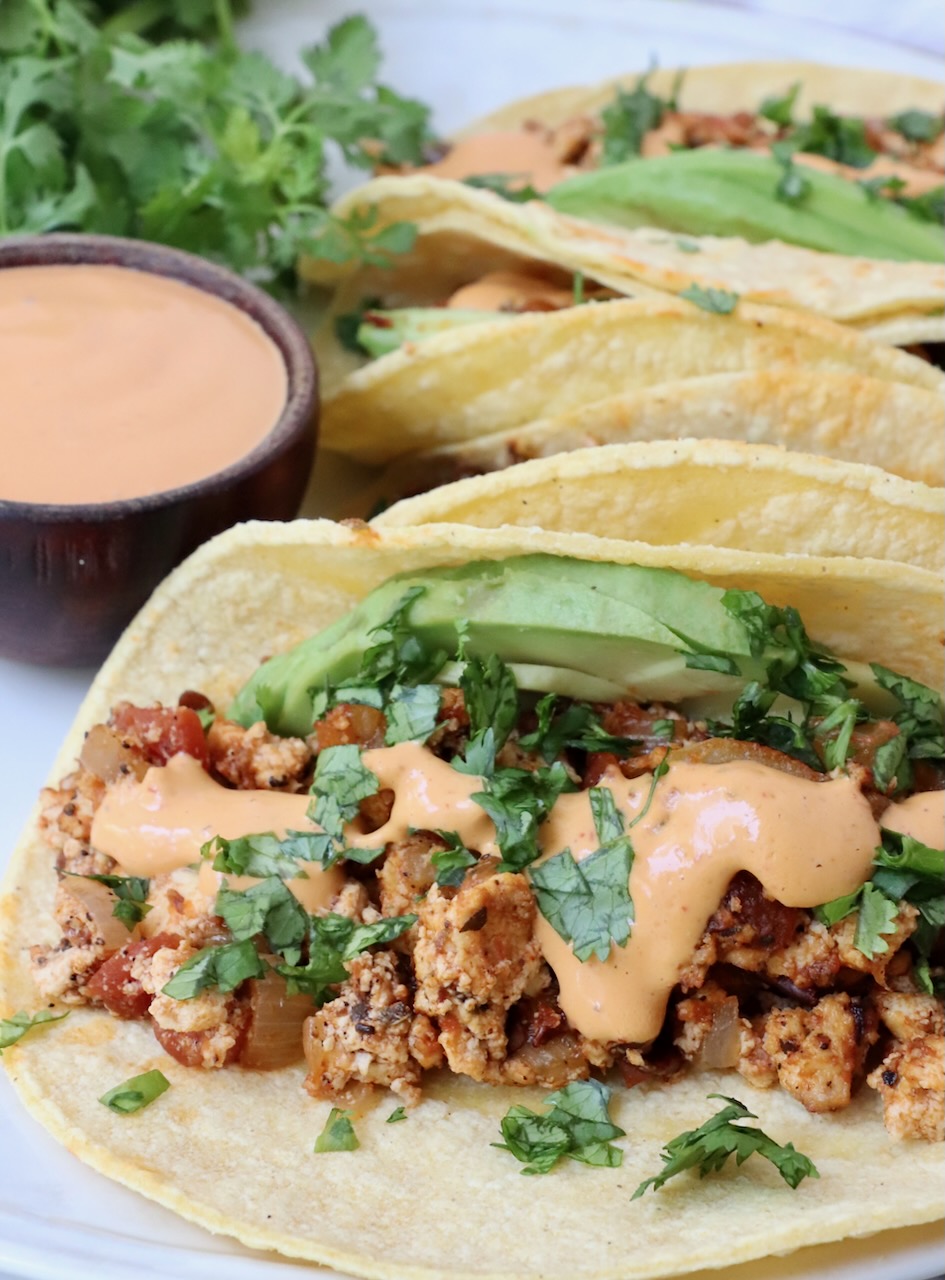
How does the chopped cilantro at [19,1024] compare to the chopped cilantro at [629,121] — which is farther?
the chopped cilantro at [629,121]

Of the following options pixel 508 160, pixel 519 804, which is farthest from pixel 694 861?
pixel 508 160

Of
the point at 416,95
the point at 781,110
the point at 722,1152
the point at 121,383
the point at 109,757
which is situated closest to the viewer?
the point at 722,1152

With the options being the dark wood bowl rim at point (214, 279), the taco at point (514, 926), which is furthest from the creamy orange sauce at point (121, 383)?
the taco at point (514, 926)

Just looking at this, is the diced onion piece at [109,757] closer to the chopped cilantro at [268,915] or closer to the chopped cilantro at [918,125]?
the chopped cilantro at [268,915]

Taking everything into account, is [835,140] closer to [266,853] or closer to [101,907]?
[266,853]

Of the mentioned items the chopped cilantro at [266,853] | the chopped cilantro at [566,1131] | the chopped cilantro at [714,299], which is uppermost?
the chopped cilantro at [714,299]

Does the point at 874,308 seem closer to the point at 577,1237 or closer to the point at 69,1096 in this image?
the point at 577,1237
